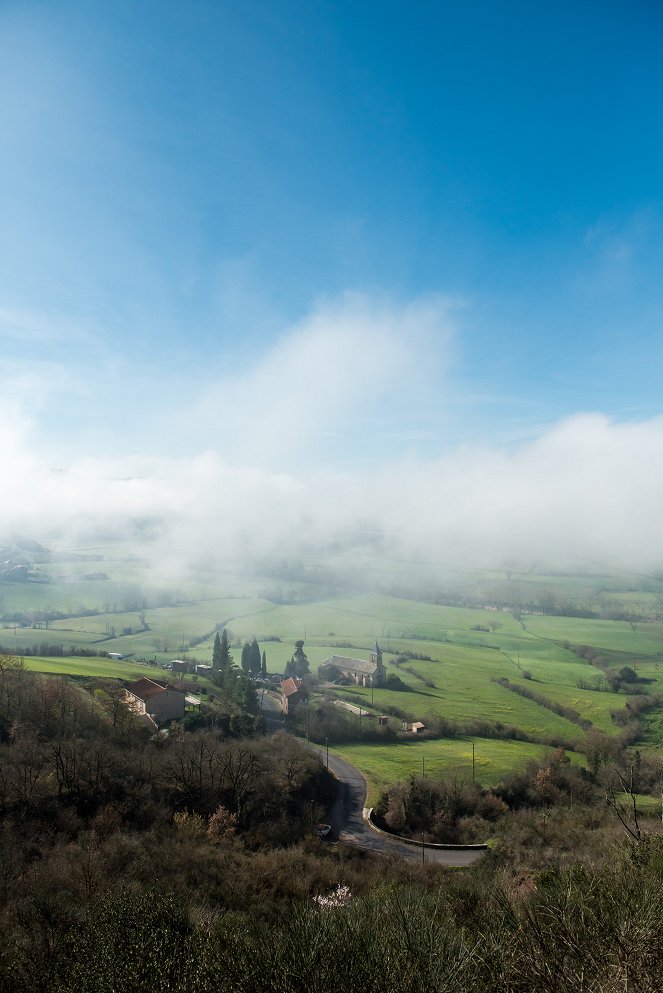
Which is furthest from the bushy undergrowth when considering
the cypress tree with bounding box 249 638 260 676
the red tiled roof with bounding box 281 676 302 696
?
the cypress tree with bounding box 249 638 260 676

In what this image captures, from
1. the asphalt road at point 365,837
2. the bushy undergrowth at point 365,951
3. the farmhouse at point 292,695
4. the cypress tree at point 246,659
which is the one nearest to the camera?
the bushy undergrowth at point 365,951

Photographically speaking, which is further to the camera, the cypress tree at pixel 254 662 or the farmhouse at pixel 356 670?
the cypress tree at pixel 254 662

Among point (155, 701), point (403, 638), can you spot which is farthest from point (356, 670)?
point (155, 701)

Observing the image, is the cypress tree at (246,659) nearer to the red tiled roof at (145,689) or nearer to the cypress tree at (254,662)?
the cypress tree at (254,662)

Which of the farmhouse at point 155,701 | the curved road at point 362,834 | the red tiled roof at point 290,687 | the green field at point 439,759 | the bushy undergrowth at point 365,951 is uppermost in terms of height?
the bushy undergrowth at point 365,951

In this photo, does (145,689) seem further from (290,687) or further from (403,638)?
(403,638)

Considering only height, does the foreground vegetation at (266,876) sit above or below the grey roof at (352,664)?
above

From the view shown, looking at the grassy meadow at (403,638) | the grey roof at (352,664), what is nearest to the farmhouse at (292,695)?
the grassy meadow at (403,638)
